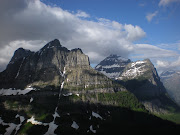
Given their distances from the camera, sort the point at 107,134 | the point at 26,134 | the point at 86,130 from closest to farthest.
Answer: the point at 107,134 < the point at 26,134 < the point at 86,130

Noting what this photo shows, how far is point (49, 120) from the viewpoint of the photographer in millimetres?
195250

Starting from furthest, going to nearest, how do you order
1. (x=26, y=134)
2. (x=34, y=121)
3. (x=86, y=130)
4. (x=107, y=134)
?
(x=34, y=121) < (x=86, y=130) < (x=26, y=134) < (x=107, y=134)

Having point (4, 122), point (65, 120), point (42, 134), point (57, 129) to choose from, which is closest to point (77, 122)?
point (65, 120)

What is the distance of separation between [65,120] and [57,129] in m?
20.1

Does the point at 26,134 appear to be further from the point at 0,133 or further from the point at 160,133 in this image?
the point at 160,133

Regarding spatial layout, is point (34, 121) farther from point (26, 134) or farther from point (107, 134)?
point (107, 134)

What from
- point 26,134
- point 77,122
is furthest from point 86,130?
point 26,134

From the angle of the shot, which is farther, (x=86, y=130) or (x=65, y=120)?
(x=65, y=120)

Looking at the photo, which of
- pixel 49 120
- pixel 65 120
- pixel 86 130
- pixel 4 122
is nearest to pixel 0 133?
pixel 4 122

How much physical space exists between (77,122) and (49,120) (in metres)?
27.1

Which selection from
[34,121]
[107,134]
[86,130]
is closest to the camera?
[107,134]

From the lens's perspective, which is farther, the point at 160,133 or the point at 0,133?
the point at 160,133

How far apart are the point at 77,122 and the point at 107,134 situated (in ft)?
160

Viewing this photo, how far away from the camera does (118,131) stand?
165m
